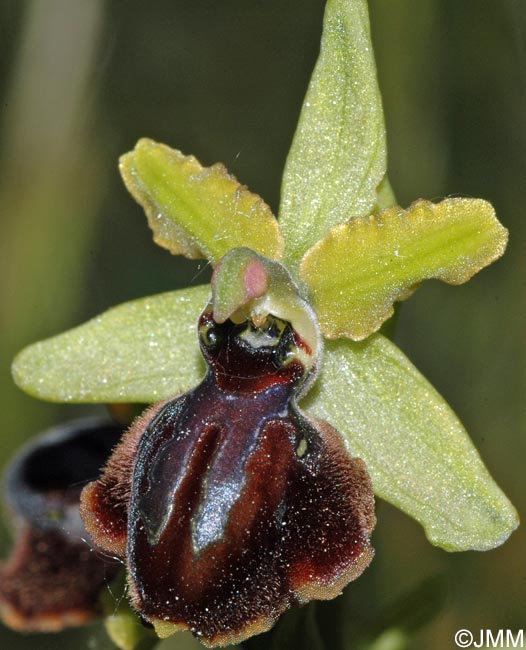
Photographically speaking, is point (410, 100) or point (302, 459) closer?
point (302, 459)

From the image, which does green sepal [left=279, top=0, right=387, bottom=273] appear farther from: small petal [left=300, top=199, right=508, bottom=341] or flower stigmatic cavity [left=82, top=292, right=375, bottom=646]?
flower stigmatic cavity [left=82, top=292, right=375, bottom=646]

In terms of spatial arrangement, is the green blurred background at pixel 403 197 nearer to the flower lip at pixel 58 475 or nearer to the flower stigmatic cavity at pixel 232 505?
the flower lip at pixel 58 475

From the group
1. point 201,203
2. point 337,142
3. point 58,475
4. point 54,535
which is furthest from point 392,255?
point 54,535

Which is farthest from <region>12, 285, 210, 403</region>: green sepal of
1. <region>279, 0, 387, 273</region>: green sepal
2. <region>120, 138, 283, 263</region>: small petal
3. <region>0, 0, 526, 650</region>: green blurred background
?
<region>0, 0, 526, 650</region>: green blurred background

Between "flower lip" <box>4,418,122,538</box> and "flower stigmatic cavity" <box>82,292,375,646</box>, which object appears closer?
"flower stigmatic cavity" <box>82,292,375,646</box>

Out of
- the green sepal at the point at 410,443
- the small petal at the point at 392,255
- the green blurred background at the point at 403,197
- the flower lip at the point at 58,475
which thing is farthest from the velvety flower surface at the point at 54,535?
the small petal at the point at 392,255

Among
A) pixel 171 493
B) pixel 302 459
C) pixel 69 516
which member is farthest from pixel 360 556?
pixel 69 516

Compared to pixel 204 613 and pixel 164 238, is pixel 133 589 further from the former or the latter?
pixel 164 238
